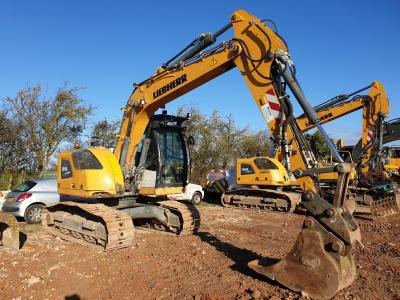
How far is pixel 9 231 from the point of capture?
739 cm

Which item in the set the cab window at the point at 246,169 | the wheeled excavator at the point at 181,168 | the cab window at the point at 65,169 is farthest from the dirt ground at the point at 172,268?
the cab window at the point at 246,169

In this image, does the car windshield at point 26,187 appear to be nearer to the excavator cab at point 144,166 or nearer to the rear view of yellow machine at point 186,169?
the rear view of yellow machine at point 186,169

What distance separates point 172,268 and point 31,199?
6125mm

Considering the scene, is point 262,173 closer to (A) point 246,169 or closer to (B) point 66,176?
(A) point 246,169

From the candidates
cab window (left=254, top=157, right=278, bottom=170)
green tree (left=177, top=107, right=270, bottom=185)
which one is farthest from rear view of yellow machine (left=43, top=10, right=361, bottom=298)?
green tree (left=177, top=107, right=270, bottom=185)

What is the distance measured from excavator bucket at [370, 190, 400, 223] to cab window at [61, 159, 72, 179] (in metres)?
8.26

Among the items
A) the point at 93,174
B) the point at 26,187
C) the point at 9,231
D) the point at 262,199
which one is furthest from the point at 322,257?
the point at 262,199

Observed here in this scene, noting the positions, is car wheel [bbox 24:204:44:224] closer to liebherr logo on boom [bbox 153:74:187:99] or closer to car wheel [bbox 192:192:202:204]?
liebherr logo on boom [bbox 153:74:187:99]

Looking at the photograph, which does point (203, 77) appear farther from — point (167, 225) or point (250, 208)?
point (250, 208)

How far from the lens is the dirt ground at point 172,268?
5.04m

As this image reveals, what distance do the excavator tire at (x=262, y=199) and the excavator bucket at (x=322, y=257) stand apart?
8.08 m

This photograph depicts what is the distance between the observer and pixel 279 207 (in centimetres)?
1338

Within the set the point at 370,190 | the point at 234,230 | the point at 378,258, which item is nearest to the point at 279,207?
the point at 370,190

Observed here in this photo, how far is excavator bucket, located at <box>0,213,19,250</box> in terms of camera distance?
7.18 meters
